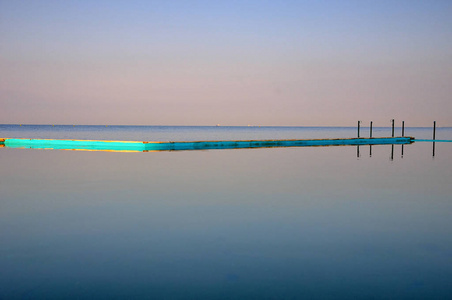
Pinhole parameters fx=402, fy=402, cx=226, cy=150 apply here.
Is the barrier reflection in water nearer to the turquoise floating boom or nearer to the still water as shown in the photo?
the turquoise floating boom

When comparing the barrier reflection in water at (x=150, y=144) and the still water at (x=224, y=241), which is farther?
the barrier reflection in water at (x=150, y=144)

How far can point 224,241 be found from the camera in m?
5.21

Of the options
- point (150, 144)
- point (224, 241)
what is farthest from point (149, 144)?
point (224, 241)

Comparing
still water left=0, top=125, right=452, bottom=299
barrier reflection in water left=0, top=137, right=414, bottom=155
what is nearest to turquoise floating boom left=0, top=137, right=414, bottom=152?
barrier reflection in water left=0, top=137, right=414, bottom=155

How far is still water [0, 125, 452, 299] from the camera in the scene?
376 centimetres

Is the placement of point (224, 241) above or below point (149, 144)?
below

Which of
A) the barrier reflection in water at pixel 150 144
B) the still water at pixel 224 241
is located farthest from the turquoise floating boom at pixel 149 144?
the still water at pixel 224 241

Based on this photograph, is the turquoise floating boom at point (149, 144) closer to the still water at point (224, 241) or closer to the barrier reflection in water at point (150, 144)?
the barrier reflection in water at point (150, 144)

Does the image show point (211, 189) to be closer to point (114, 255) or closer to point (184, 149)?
point (114, 255)

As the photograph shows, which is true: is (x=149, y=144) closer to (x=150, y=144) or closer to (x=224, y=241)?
(x=150, y=144)

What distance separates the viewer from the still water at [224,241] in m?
3.76

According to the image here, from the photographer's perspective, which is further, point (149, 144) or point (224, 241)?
point (149, 144)

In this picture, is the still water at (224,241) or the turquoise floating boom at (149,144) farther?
Result: the turquoise floating boom at (149,144)

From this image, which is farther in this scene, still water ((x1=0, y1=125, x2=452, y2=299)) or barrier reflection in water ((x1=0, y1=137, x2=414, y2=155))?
barrier reflection in water ((x1=0, y1=137, x2=414, y2=155))
